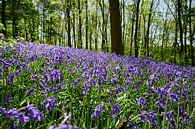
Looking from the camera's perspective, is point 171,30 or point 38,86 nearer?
point 38,86

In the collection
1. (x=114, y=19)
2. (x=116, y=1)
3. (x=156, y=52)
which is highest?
(x=116, y=1)

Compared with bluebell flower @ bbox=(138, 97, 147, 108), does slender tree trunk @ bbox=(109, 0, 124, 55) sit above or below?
above

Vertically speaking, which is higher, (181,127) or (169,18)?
(169,18)

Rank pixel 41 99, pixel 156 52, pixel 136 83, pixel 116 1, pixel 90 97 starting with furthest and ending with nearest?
pixel 156 52
pixel 116 1
pixel 136 83
pixel 90 97
pixel 41 99

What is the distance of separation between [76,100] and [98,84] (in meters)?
0.45

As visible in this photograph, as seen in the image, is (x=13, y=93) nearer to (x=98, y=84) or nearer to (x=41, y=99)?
(x=41, y=99)

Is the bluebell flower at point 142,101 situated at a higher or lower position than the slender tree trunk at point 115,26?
lower

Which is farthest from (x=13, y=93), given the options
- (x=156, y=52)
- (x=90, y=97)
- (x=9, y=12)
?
(x=156, y=52)

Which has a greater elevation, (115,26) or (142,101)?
(115,26)

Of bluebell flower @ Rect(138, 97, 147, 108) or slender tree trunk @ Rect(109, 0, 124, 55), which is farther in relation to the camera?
slender tree trunk @ Rect(109, 0, 124, 55)

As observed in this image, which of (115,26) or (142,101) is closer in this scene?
(142,101)

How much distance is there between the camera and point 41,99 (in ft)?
11.4

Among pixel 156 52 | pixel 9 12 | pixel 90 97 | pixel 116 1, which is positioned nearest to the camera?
pixel 90 97

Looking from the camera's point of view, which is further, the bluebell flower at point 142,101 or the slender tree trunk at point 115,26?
the slender tree trunk at point 115,26
